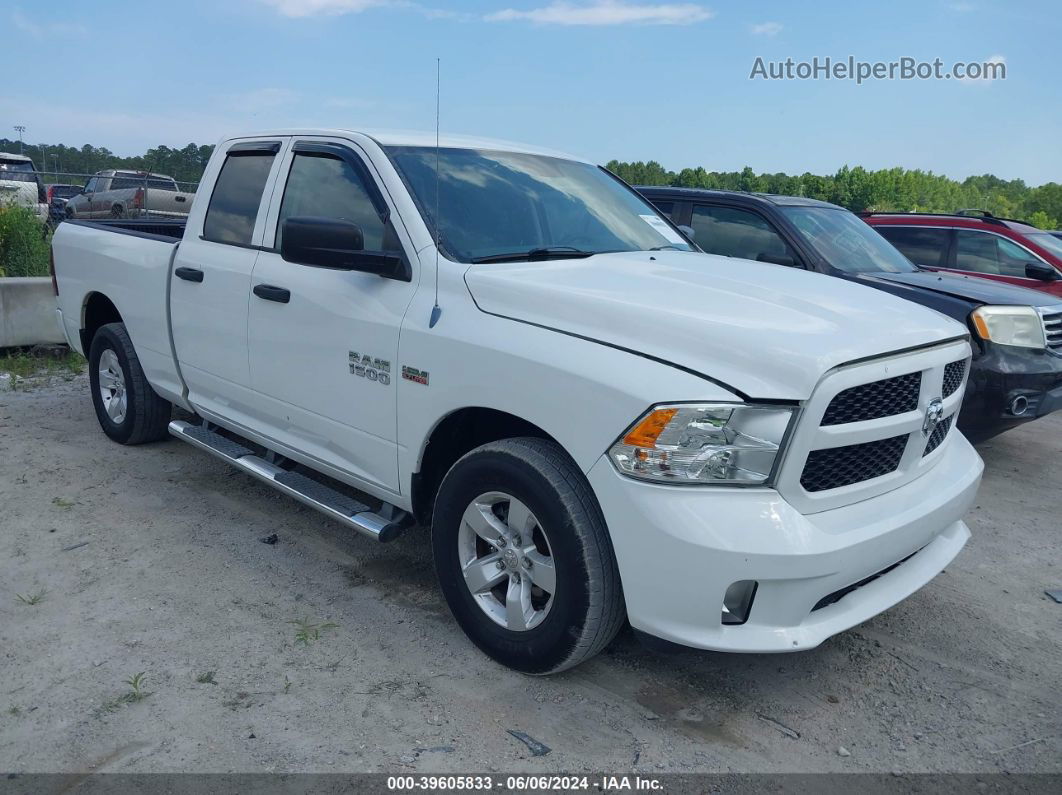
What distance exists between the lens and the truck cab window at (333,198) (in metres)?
3.82

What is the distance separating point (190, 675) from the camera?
10.6 feet

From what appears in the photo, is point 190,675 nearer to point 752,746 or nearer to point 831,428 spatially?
point 752,746

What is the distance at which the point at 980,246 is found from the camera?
9031 millimetres

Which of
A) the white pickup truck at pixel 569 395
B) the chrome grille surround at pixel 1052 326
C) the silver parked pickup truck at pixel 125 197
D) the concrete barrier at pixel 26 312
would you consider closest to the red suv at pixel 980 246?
the chrome grille surround at pixel 1052 326

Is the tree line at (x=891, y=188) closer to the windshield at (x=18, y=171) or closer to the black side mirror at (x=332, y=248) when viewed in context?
the windshield at (x=18, y=171)

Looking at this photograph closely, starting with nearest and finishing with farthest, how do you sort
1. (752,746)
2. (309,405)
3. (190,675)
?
(752,746) < (190,675) < (309,405)

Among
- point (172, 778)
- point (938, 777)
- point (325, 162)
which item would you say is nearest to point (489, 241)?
point (325, 162)

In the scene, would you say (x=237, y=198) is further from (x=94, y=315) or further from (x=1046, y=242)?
Answer: (x=1046, y=242)

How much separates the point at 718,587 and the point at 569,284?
1217 mm

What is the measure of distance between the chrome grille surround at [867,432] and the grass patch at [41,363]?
23.7 feet

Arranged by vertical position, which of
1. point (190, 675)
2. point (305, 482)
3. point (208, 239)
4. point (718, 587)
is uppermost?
point (208, 239)

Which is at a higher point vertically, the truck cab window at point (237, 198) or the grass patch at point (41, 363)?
the truck cab window at point (237, 198)

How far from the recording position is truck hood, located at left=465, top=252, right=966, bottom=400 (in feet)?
9.01

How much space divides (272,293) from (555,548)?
197cm
